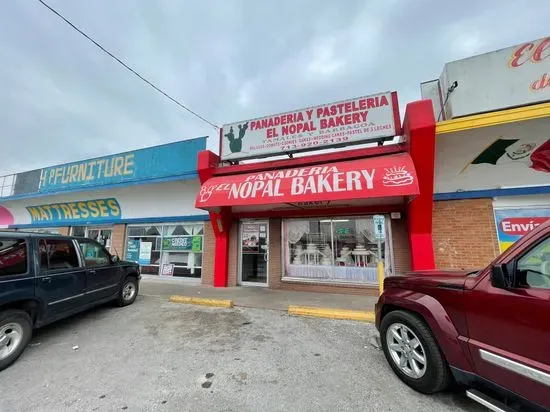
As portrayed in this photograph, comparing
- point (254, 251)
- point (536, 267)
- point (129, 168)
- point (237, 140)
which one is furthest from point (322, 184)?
point (129, 168)

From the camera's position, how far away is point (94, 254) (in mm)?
6148

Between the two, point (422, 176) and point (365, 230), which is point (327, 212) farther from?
point (422, 176)

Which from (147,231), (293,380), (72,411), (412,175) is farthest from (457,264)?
(147,231)

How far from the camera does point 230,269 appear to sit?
381 inches

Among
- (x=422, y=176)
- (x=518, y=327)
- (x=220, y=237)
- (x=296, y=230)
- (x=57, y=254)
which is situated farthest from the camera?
(x=220, y=237)

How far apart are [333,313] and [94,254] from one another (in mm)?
5926

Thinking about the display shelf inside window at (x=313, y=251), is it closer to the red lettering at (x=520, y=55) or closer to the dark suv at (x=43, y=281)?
the dark suv at (x=43, y=281)

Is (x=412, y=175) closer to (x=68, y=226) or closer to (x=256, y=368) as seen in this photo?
(x=256, y=368)

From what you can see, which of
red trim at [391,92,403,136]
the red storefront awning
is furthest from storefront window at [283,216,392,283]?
red trim at [391,92,403,136]

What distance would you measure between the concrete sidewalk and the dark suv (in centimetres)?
259

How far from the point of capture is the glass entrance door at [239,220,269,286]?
31.2ft

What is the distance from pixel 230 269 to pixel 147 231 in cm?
488

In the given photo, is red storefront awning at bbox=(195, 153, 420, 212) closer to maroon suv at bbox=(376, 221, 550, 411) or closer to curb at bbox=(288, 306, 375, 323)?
curb at bbox=(288, 306, 375, 323)

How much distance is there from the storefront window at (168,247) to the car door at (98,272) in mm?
4050
